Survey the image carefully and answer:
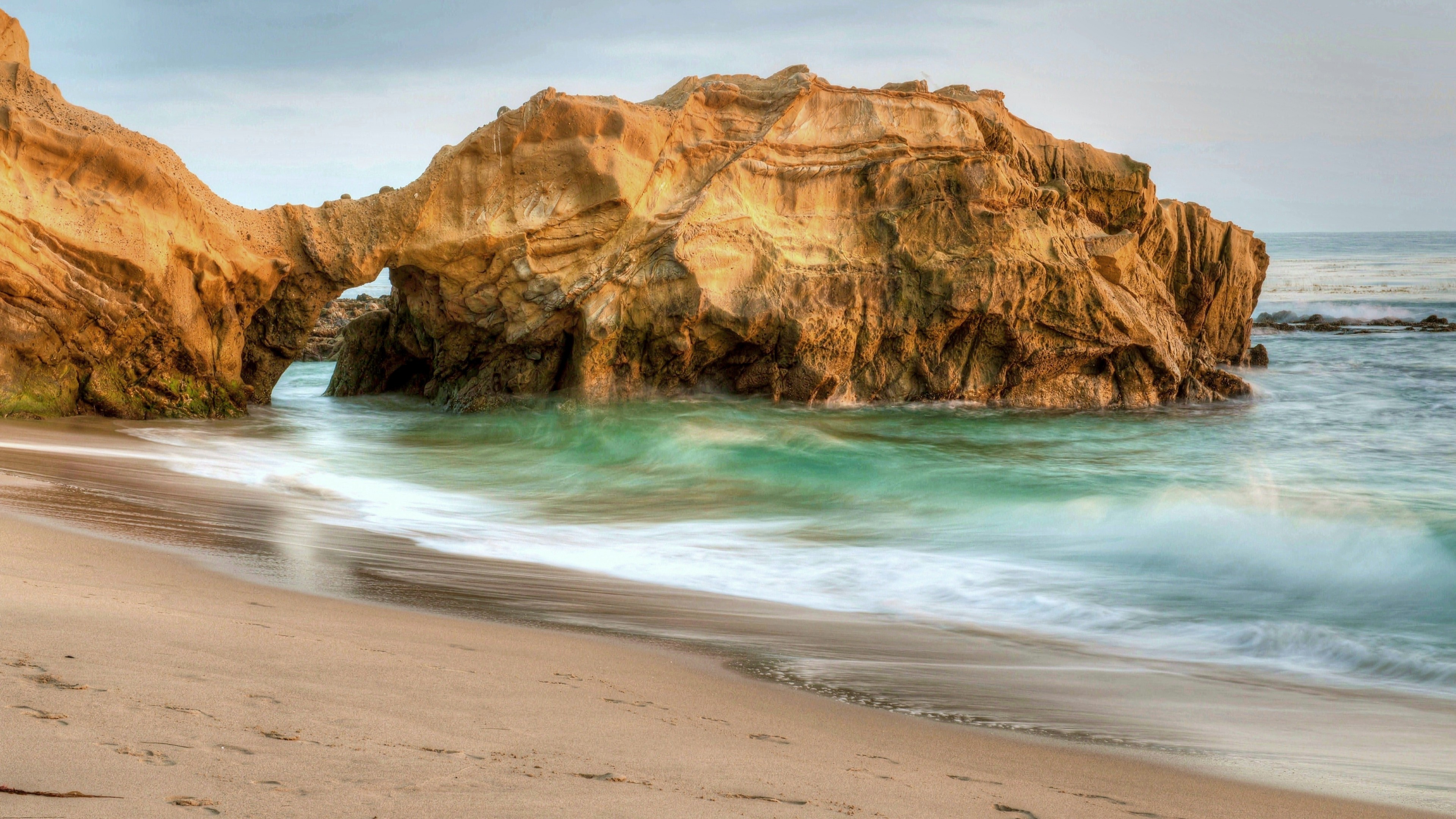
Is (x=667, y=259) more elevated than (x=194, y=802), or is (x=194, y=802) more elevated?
(x=667, y=259)

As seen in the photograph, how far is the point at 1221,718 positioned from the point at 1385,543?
12.3ft

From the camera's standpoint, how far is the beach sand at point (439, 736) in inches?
67.4

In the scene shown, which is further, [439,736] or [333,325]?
[333,325]

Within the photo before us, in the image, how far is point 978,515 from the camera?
298 inches

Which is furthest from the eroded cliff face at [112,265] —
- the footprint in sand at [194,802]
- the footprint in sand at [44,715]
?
the footprint in sand at [194,802]

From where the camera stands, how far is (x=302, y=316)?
1166cm

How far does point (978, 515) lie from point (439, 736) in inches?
236

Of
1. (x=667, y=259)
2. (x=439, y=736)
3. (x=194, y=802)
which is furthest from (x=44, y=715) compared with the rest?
(x=667, y=259)

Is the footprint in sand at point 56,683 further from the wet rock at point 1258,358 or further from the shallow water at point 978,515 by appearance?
the wet rock at point 1258,358

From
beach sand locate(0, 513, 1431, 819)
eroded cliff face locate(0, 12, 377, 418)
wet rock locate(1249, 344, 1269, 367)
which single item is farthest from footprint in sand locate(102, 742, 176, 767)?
wet rock locate(1249, 344, 1269, 367)

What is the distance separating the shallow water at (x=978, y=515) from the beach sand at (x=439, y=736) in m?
0.51

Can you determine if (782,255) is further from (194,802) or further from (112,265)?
(194,802)

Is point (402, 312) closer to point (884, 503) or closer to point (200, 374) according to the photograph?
point (200, 374)

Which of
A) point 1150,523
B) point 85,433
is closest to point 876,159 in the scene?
point 1150,523
